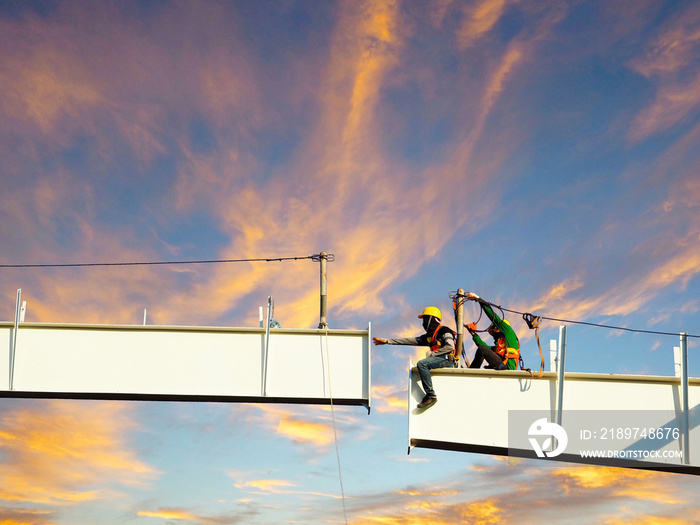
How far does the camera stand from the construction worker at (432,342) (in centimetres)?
1712

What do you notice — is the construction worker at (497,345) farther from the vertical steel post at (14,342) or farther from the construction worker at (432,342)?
the vertical steel post at (14,342)

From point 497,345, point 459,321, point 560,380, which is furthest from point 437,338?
point 560,380

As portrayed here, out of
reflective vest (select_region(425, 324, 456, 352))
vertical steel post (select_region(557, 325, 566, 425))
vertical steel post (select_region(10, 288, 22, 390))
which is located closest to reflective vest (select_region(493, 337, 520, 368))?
vertical steel post (select_region(557, 325, 566, 425))

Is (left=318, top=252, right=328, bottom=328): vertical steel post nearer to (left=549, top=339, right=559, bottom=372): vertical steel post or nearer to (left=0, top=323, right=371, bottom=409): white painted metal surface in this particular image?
(left=0, top=323, right=371, bottom=409): white painted metal surface

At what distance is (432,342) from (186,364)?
5349mm

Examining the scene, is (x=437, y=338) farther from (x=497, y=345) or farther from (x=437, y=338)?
(x=497, y=345)

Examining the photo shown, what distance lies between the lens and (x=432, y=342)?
17.3 meters

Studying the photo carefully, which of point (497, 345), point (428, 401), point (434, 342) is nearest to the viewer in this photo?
point (428, 401)

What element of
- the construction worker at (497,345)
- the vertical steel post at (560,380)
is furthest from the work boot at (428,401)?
the vertical steel post at (560,380)

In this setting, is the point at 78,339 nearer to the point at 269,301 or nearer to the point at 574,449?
the point at 269,301

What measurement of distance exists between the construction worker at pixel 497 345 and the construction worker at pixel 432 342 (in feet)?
2.92

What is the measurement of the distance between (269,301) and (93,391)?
4.30 metres

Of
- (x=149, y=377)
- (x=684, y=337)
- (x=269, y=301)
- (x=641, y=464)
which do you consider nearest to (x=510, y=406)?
(x=641, y=464)

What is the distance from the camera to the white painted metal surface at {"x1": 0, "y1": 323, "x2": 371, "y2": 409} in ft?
56.6
